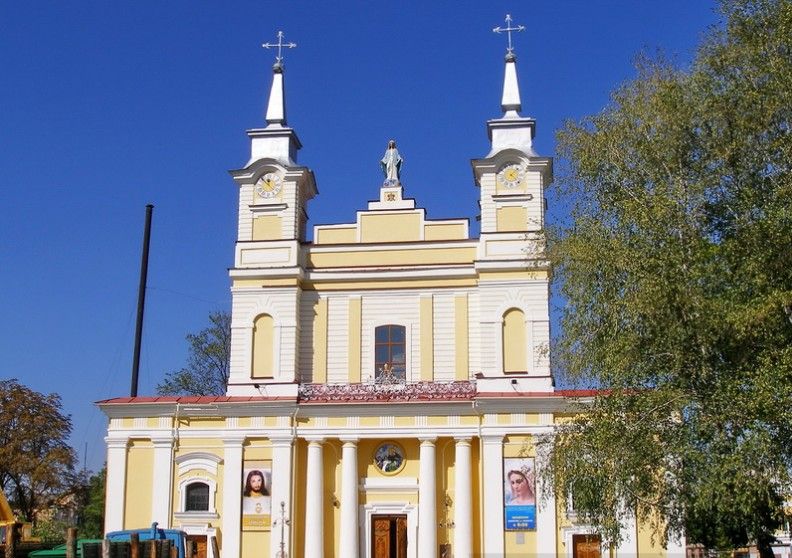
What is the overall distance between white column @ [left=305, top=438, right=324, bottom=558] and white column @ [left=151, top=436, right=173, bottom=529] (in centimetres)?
429

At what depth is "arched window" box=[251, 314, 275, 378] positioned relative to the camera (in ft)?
108

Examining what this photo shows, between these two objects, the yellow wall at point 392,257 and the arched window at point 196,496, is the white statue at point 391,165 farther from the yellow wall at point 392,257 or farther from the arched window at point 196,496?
the arched window at point 196,496

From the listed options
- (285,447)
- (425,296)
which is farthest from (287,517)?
Result: (425,296)

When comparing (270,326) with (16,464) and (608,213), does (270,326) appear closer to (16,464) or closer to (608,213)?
(608,213)

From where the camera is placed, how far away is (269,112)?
118 ft

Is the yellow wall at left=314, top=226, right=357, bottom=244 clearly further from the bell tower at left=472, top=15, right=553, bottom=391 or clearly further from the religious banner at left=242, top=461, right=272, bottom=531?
the religious banner at left=242, top=461, right=272, bottom=531

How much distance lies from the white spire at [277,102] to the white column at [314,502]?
11.6m

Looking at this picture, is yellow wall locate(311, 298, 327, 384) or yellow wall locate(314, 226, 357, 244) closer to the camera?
yellow wall locate(311, 298, 327, 384)

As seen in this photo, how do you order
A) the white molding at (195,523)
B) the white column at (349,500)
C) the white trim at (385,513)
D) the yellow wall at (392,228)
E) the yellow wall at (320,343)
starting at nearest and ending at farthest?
the white column at (349,500) → the white molding at (195,523) → the white trim at (385,513) → the yellow wall at (320,343) → the yellow wall at (392,228)

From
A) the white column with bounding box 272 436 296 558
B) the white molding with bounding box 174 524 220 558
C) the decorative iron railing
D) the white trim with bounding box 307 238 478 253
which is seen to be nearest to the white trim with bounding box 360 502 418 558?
the white column with bounding box 272 436 296 558

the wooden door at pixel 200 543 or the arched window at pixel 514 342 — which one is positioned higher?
the arched window at pixel 514 342

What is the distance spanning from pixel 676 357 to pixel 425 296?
1553 cm

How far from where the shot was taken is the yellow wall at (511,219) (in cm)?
3322

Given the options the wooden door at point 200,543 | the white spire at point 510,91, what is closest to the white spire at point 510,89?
the white spire at point 510,91
